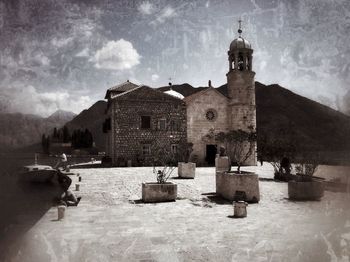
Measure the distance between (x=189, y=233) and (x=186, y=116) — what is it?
23.3 meters

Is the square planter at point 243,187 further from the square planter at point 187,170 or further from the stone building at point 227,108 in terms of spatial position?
the stone building at point 227,108

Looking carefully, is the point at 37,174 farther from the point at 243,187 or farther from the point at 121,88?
the point at 121,88

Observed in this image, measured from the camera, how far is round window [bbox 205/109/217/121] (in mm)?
29781

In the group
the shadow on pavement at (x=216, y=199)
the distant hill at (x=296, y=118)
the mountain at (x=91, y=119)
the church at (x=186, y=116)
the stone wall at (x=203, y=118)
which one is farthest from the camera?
the mountain at (x=91, y=119)

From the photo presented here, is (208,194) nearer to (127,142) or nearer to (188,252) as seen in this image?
(188,252)

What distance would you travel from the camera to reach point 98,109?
125625 millimetres

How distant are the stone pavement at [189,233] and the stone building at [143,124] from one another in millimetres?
18229

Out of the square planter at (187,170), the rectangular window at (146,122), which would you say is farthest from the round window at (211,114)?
the square planter at (187,170)

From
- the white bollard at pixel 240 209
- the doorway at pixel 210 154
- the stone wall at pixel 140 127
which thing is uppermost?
the stone wall at pixel 140 127

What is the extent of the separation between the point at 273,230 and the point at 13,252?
16.1ft

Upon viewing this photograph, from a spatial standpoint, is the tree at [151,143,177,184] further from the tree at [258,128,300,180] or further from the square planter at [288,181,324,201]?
the tree at [258,128,300,180]

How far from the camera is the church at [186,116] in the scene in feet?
92.3

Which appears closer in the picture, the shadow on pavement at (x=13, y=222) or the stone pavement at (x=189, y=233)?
the stone pavement at (x=189, y=233)

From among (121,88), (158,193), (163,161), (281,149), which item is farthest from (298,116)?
(158,193)
